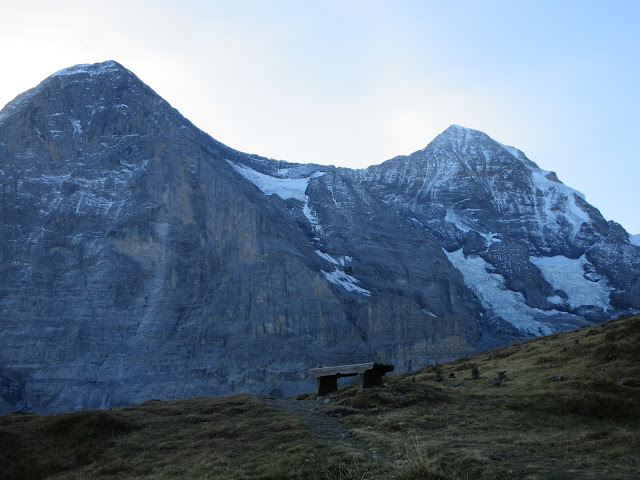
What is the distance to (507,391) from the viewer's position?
2166cm

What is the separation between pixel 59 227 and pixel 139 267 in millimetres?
→ 15012

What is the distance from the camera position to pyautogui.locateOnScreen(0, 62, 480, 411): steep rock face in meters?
90.1

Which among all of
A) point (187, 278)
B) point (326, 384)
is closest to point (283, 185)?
point (187, 278)

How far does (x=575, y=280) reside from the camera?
158m

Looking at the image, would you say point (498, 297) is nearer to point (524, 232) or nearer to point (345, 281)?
point (524, 232)

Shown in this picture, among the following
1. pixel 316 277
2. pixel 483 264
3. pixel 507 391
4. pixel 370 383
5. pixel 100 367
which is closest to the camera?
pixel 507 391

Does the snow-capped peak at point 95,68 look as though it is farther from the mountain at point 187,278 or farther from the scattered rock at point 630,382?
the scattered rock at point 630,382

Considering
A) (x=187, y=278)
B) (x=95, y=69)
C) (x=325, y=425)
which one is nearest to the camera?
(x=325, y=425)

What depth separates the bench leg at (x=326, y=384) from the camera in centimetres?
2778

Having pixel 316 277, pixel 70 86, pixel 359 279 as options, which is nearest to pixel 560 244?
pixel 359 279

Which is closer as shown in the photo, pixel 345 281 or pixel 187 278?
pixel 187 278

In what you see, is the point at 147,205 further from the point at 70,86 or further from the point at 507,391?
the point at 507,391

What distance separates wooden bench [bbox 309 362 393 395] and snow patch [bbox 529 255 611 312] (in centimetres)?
13014

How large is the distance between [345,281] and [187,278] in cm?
3143
